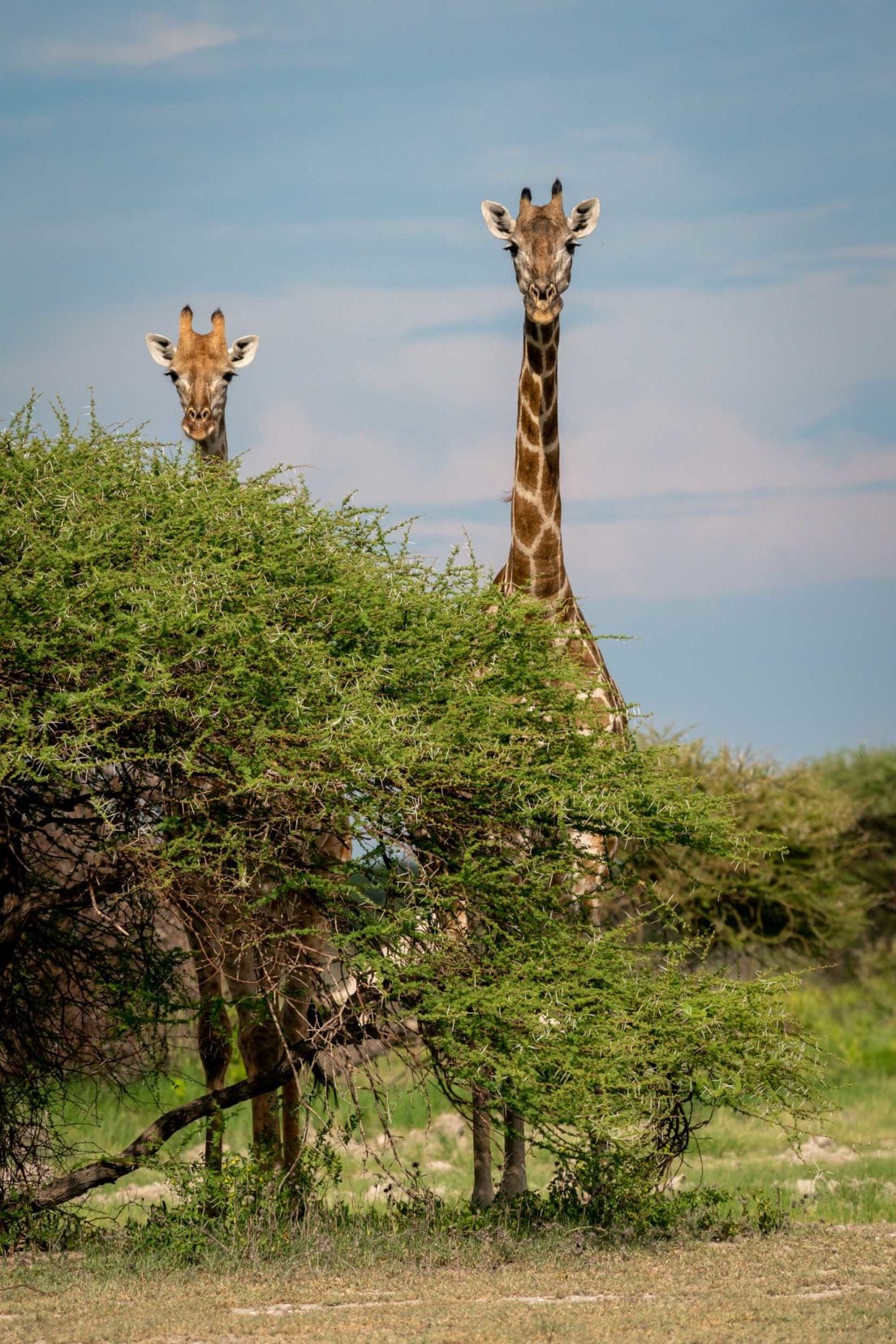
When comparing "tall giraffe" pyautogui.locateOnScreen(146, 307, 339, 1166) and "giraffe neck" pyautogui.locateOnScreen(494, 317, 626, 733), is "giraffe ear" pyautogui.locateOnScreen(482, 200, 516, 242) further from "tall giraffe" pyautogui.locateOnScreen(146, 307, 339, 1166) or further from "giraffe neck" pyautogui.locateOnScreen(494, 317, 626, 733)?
"tall giraffe" pyautogui.locateOnScreen(146, 307, 339, 1166)

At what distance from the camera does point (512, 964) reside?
8.14m

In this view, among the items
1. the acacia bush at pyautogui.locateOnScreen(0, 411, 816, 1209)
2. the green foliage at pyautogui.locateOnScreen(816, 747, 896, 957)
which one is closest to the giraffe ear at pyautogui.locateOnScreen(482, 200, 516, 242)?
the acacia bush at pyautogui.locateOnScreen(0, 411, 816, 1209)

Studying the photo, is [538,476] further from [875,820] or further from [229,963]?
[875,820]

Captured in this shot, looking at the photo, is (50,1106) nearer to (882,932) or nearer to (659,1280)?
(659,1280)

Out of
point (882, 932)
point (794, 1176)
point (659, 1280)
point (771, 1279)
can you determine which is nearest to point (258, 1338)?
point (659, 1280)

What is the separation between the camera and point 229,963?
32.3 feet

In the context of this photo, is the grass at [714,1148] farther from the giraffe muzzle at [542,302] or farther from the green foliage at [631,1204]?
the giraffe muzzle at [542,302]

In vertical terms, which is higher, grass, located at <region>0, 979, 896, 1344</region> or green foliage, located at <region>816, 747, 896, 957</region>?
green foliage, located at <region>816, 747, 896, 957</region>

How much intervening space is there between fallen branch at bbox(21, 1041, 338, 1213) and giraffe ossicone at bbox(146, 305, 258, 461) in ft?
17.8

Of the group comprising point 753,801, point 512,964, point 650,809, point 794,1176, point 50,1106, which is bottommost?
point 794,1176

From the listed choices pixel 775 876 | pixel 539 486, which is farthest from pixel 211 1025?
pixel 775 876

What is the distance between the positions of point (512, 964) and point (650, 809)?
4.13 ft

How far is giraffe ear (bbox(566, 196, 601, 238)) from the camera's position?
1159cm

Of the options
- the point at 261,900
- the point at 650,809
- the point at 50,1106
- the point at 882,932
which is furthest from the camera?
the point at 882,932
